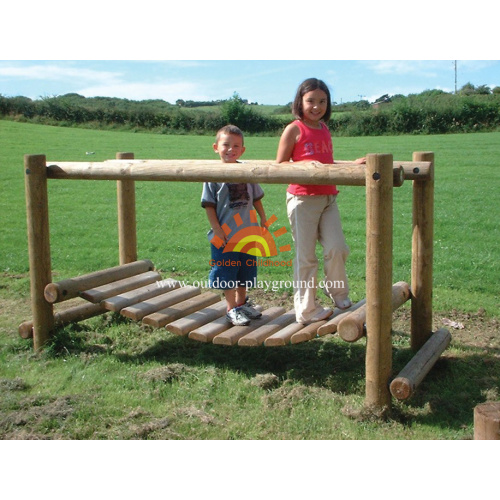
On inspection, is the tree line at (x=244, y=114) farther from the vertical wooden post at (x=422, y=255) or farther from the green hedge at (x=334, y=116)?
the vertical wooden post at (x=422, y=255)

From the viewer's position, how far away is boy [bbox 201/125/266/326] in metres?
5.29

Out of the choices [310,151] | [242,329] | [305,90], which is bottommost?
[242,329]

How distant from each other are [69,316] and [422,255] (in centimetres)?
333

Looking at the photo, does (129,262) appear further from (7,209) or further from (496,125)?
(496,125)

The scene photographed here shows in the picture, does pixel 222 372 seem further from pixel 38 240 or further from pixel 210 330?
pixel 38 240

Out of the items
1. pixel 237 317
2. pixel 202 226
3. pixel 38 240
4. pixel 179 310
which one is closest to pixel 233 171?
pixel 237 317

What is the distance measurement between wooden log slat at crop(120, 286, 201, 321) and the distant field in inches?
77.2

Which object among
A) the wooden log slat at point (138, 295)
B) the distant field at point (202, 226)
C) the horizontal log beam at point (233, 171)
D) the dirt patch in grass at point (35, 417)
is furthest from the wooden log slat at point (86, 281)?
the distant field at point (202, 226)

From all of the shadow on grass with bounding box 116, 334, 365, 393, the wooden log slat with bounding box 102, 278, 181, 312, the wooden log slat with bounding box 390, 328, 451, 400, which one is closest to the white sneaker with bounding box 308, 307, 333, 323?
the shadow on grass with bounding box 116, 334, 365, 393

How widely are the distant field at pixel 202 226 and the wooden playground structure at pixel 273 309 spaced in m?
1.81

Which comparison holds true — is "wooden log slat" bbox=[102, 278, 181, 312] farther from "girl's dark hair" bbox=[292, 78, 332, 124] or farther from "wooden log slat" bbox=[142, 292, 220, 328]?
"girl's dark hair" bbox=[292, 78, 332, 124]

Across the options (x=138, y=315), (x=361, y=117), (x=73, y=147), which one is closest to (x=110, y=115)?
(x=73, y=147)

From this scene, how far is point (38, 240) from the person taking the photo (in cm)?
571

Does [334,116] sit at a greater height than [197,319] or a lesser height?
greater
